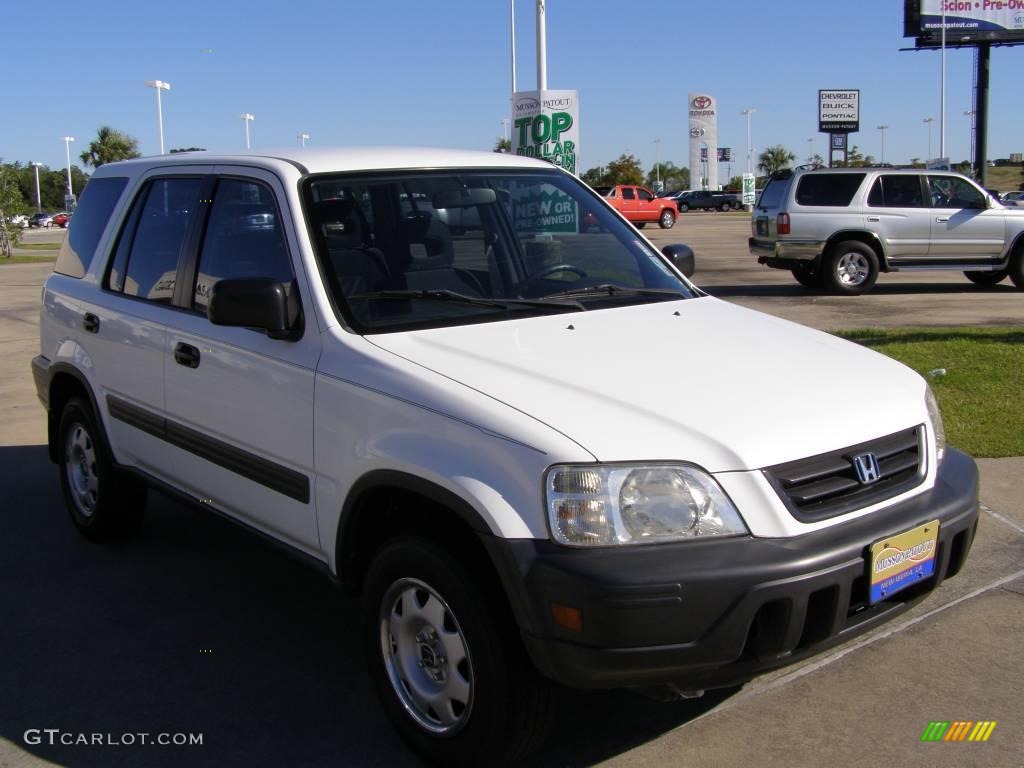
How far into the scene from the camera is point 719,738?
3.50m

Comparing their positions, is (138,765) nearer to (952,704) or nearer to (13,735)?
(13,735)

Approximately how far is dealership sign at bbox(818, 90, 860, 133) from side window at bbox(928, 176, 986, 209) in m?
52.7

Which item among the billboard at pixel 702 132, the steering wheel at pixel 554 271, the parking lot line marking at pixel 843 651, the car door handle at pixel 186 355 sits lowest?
the parking lot line marking at pixel 843 651

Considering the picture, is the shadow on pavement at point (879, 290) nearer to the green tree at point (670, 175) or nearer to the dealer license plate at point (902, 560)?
the dealer license plate at point (902, 560)

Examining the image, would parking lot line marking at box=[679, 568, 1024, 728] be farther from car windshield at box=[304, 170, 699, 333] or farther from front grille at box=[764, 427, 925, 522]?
car windshield at box=[304, 170, 699, 333]

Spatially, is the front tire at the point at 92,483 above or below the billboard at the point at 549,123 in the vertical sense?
below

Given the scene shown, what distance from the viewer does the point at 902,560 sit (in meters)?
3.10

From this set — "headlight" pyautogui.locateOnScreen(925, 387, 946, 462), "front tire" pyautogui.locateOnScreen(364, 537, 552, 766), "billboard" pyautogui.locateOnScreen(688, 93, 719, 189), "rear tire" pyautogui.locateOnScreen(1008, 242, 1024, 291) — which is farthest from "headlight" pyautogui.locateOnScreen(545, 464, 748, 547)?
"billboard" pyautogui.locateOnScreen(688, 93, 719, 189)

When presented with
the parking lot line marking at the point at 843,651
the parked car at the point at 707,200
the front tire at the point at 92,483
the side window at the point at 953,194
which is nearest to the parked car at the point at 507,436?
the front tire at the point at 92,483

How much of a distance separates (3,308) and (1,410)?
29.2ft

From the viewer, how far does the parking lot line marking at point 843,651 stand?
147 inches

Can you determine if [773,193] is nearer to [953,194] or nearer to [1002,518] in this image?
[953,194]

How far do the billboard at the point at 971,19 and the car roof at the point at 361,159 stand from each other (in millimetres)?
→ 54707

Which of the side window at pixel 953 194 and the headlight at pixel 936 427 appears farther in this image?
the side window at pixel 953 194
